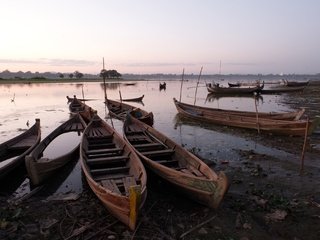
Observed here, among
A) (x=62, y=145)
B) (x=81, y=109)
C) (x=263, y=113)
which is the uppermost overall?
(x=263, y=113)

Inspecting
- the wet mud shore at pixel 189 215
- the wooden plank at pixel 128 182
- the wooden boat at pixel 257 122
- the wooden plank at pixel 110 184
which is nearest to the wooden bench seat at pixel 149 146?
the wet mud shore at pixel 189 215

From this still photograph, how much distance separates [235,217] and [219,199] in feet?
2.03

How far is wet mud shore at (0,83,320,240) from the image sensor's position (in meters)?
6.52

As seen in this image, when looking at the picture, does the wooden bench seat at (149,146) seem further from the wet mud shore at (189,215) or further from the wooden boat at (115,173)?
the wet mud shore at (189,215)

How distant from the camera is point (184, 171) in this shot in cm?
895

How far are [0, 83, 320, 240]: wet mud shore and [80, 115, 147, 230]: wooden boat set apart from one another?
56cm

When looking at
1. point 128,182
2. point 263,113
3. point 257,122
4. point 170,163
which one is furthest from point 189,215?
point 263,113

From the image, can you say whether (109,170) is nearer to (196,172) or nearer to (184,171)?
(184,171)

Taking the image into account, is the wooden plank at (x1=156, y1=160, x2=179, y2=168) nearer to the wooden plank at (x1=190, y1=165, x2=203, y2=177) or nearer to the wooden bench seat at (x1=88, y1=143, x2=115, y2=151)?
the wooden plank at (x1=190, y1=165, x2=203, y2=177)

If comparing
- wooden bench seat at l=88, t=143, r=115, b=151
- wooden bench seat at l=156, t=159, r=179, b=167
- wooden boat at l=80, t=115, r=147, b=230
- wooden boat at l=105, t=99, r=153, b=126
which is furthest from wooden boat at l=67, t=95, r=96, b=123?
wooden bench seat at l=156, t=159, r=179, b=167

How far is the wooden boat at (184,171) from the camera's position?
7.07m

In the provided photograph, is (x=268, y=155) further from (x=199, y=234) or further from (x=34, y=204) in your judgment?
(x=34, y=204)

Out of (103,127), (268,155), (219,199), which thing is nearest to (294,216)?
(219,199)

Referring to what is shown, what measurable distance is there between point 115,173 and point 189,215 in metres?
2.87
